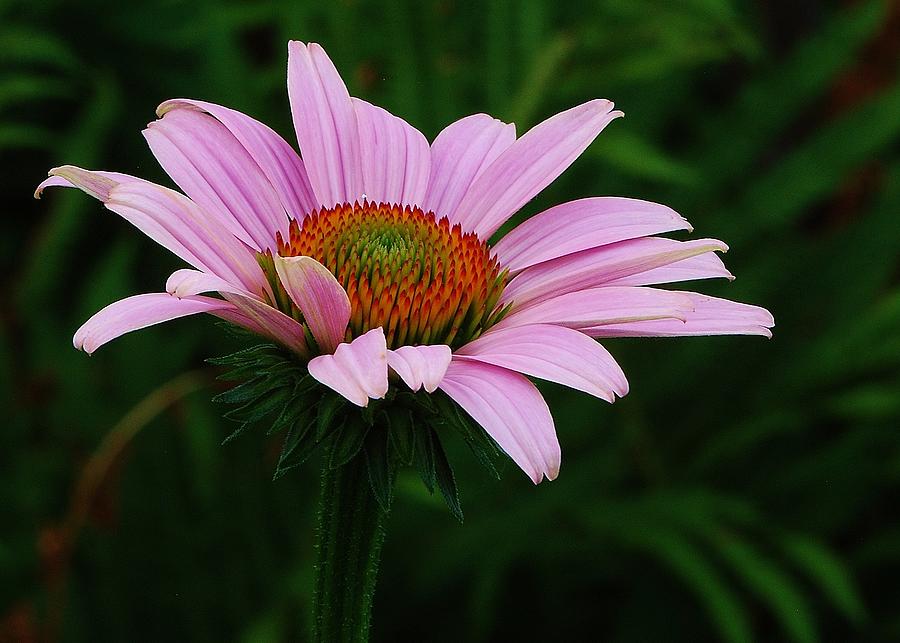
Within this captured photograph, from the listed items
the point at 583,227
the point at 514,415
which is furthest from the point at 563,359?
the point at 583,227

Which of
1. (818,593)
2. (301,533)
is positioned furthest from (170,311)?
(818,593)

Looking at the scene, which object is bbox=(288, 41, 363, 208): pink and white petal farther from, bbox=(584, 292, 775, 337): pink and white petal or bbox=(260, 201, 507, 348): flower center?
bbox=(584, 292, 775, 337): pink and white petal

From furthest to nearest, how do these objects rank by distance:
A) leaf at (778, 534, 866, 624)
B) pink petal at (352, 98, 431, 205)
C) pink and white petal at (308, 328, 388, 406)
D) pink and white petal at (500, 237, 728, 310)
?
leaf at (778, 534, 866, 624)
pink petal at (352, 98, 431, 205)
pink and white petal at (500, 237, 728, 310)
pink and white petal at (308, 328, 388, 406)

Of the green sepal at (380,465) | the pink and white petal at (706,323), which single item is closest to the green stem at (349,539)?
the green sepal at (380,465)

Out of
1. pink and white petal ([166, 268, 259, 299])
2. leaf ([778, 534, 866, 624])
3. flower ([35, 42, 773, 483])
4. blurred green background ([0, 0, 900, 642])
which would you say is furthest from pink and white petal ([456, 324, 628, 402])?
leaf ([778, 534, 866, 624])

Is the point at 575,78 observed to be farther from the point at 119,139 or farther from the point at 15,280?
the point at 15,280
